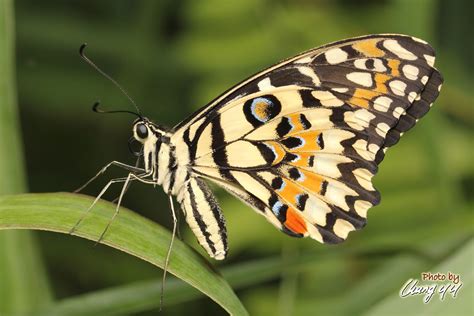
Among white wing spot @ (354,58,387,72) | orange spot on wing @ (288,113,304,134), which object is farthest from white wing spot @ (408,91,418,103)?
orange spot on wing @ (288,113,304,134)

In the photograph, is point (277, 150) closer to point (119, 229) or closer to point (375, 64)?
point (375, 64)

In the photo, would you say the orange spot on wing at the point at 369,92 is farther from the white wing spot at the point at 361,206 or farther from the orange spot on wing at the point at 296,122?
the white wing spot at the point at 361,206

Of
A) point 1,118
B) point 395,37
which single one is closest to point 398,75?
point 395,37

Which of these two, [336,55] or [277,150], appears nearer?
[336,55]

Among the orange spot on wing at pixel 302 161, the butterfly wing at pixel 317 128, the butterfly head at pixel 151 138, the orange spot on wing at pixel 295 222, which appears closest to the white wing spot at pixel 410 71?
the butterfly wing at pixel 317 128

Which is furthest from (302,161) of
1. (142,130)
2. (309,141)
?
(142,130)

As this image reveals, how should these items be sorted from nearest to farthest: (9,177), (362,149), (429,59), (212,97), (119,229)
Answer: (119,229) → (9,177) → (429,59) → (362,149) → (212,97)

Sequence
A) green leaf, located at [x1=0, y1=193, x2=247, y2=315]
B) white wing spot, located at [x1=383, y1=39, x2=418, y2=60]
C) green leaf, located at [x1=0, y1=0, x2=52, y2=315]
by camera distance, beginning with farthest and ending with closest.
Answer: white wing spot, located at [x1=383, y1=39, x2=418, y2=60]
green leaf, located at [x1=0, y1=0, x2=52, y2=315]
green leaf, located at [x1=0, y1=193, x2=247, y2=315]

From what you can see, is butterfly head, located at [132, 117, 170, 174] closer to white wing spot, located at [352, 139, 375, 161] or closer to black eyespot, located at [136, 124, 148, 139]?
black eyespot, located at [136, 124, 148, 139]

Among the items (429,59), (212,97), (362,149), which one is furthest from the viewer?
(212,97)
